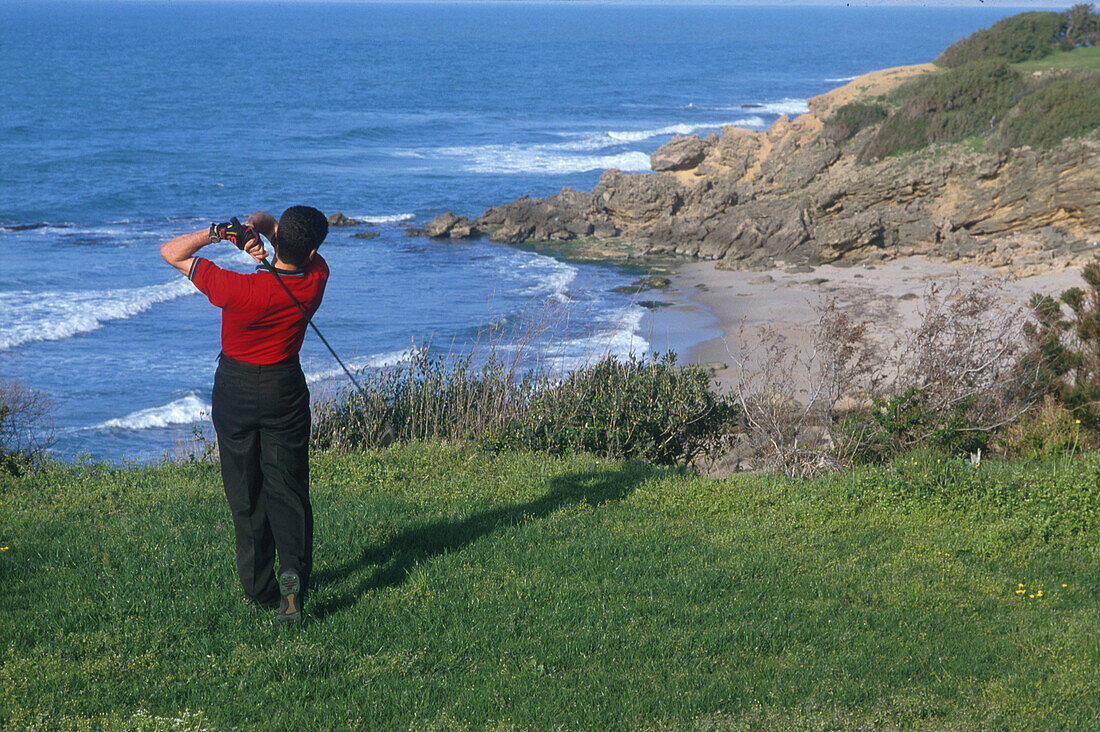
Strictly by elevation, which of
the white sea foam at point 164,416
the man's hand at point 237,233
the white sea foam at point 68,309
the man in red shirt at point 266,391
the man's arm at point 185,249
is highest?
the man's hand at point 237,233

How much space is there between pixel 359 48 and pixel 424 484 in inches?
5370

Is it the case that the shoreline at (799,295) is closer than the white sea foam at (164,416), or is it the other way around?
the white sea foam at (164,416)

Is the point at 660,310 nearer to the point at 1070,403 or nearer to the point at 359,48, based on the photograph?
the point at 1070,403

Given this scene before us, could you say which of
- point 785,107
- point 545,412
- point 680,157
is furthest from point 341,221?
point 785,107

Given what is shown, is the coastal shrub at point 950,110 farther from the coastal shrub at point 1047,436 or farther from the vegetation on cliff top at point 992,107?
the coastal shrub at point 1047,436

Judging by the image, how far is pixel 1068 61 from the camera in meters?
37.8

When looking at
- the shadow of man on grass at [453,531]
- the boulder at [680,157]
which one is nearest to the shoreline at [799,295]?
the boulder at [680,157]

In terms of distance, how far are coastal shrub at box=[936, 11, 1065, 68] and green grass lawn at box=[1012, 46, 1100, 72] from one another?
0.82 m

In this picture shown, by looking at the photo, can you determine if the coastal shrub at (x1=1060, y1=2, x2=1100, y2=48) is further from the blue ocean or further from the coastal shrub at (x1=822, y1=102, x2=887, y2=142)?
the blue ocean

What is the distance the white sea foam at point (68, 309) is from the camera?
23.9 meters

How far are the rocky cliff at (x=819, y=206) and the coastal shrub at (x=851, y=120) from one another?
56 centimetres

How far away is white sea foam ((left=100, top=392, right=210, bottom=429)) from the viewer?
1794cm

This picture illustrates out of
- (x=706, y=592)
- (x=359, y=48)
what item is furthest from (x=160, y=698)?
(x=359, y=48)

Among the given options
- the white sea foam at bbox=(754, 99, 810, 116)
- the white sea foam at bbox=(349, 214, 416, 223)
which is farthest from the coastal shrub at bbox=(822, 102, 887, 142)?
the white sea foam at bbox=(754, 99, 810, 116)
